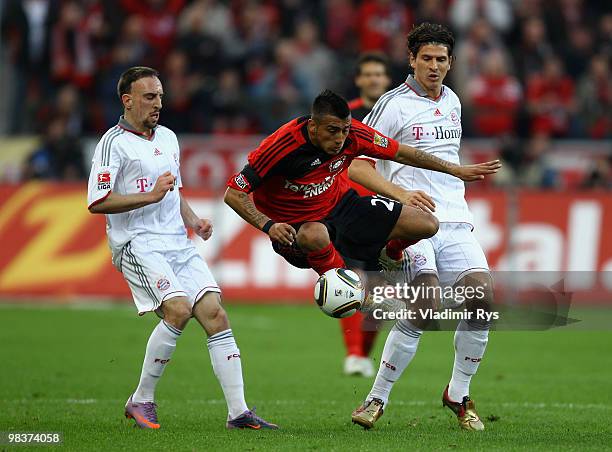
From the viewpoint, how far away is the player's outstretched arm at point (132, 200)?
8391 millimetres

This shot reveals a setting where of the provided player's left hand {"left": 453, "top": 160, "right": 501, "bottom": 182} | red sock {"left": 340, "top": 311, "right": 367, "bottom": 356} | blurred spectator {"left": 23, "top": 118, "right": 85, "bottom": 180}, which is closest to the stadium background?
blurred spectator {"left": 23, "top": 118, "right": 85, "bottom": 180}

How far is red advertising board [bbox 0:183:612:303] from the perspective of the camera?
1803 centimetres

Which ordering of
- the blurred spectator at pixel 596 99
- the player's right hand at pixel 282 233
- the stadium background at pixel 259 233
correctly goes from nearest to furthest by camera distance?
1. the player's right hand at pixel 282 233
2. the stadium background at pixel 259 233
3. the blurred spectator at pixel 596 99

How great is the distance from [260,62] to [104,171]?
13.2 meters

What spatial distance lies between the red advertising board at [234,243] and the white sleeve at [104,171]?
9462 mm

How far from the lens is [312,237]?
8594 mm

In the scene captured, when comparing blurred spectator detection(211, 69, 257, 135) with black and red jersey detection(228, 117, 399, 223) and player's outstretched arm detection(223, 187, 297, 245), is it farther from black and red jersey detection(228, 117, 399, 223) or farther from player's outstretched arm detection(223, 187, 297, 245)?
player's outstretched arm detection(223, 187, 297, 245)

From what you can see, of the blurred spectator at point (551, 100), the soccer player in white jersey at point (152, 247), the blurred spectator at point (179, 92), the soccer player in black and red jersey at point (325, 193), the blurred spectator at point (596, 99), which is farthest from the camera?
the blurred spectator at point (596, 99)

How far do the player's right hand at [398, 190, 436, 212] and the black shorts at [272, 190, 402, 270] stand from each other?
0.54ft

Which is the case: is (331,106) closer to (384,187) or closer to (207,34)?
(384,187)

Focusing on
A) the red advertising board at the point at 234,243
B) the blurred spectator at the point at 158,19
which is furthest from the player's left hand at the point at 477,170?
the blurred spectator at the point at 158,19

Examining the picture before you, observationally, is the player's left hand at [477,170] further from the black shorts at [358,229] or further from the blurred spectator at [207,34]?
the blurred spectator at [207,34]

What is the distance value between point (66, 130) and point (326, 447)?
1336 cm

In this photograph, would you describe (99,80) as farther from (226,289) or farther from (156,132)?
(156,132)
